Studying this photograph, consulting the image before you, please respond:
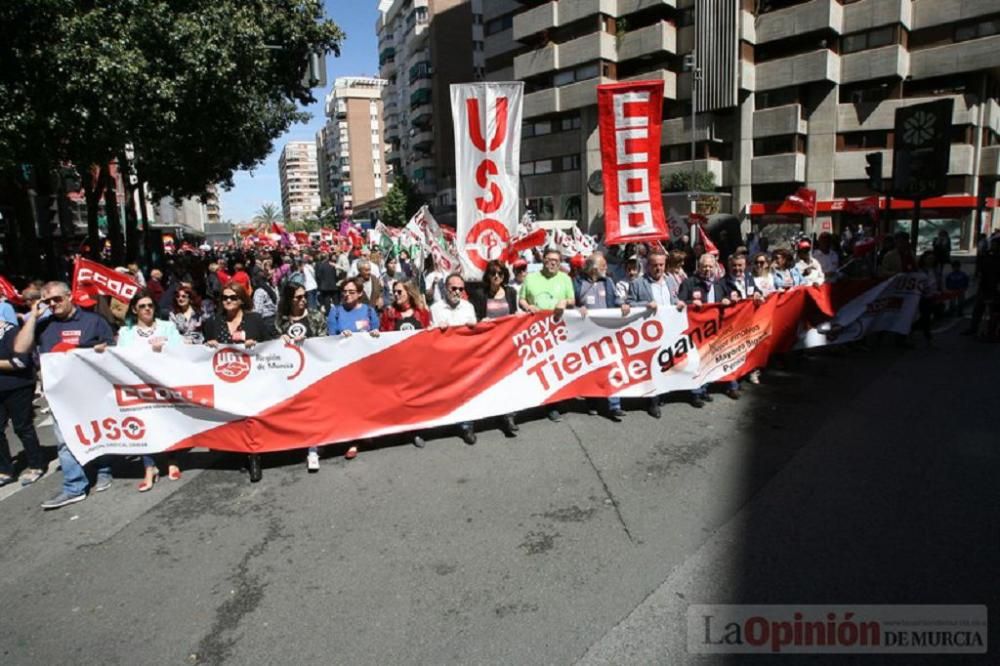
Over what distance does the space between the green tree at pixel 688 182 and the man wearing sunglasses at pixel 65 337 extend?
39140mm

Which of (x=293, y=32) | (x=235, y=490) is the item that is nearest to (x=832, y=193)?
(x=293, y=32)

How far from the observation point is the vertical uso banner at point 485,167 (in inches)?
284

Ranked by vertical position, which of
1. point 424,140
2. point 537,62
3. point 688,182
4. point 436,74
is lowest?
point 688,182

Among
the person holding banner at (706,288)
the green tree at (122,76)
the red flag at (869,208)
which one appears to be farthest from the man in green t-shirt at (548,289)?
the red flag at (869,208)

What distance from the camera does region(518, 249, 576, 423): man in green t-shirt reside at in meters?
6.92

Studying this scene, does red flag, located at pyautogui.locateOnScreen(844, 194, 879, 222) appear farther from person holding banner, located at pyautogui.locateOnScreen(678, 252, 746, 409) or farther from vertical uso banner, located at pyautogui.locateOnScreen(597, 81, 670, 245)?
person holding banner, located at pyautogui.locateOnScreen(678, 252, 746, 409)

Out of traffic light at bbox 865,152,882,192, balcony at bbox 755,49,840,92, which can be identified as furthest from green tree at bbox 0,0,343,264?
Answer: balcony at bbox 755,49,840,92

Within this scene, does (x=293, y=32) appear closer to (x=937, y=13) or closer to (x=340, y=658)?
(x=340, y=658)

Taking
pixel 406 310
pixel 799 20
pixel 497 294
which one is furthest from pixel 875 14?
pixel 406 310

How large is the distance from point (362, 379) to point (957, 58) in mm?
42977

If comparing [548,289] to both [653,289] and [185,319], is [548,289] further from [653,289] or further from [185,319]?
[185,319]

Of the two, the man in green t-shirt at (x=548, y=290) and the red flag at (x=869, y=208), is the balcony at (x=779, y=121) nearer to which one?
the red flag at (x=869, y=208)

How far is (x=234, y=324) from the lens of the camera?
18.8 ft

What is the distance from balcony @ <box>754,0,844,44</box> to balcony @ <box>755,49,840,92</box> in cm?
143
